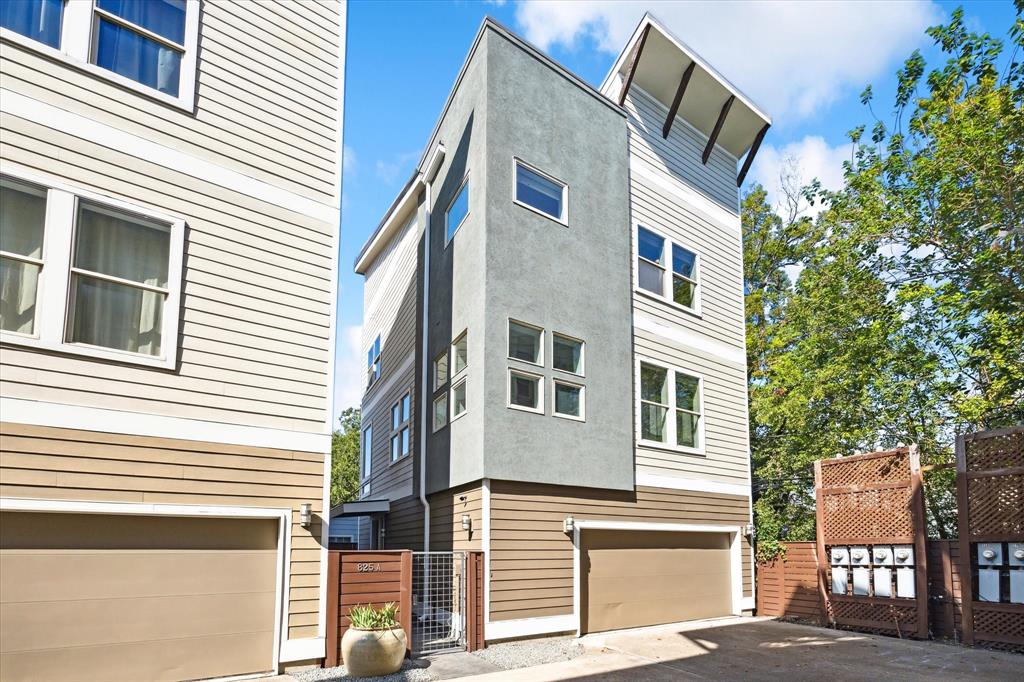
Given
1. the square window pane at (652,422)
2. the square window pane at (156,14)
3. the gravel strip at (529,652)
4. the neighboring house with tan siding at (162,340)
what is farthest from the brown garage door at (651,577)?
the square window pane at (156,14)

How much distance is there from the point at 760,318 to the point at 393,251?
1206 cm

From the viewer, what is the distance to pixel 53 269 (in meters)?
6.55

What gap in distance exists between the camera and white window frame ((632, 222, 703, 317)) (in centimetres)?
Result: 1320

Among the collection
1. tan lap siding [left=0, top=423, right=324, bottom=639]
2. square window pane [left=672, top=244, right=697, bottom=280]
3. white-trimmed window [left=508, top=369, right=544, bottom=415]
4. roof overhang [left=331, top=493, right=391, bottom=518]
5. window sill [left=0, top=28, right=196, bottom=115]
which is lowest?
roof overhang [left=331, top=493, right=391, bottom=518]

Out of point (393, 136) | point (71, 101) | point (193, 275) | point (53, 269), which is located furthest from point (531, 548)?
point (393, 136)

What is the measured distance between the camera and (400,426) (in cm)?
1534

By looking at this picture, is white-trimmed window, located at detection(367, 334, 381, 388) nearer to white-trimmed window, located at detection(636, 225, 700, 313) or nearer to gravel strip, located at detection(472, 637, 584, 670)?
white-trimmed window, located at detection(636, 225, 700, 313)

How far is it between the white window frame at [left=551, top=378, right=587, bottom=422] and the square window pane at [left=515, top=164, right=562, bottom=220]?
2.81 m

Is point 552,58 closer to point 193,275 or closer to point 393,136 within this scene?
point 393,136

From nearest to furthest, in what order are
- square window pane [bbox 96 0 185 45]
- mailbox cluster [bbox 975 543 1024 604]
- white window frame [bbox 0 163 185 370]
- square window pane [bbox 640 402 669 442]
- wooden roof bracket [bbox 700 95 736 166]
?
white window frame [bbox 0 163 185 370] → square window pane [bbox 96 0 185 45] → mailbox cluster [bbox 975 543 1024 604] → square window pane [bbox 640 402 669 442] → wooden roof bracket [bbox 700 95 736 166]

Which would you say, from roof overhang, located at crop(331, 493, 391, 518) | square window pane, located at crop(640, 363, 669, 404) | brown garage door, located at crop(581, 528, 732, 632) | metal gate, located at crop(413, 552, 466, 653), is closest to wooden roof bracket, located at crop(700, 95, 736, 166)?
square window pane, located at crop(640, 363, 669, 404)

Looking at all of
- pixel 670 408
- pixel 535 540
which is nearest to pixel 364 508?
pixel 535 540

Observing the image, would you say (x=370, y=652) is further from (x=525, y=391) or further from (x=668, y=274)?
(x=668, y=274)

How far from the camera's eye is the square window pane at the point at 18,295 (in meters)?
6.30
